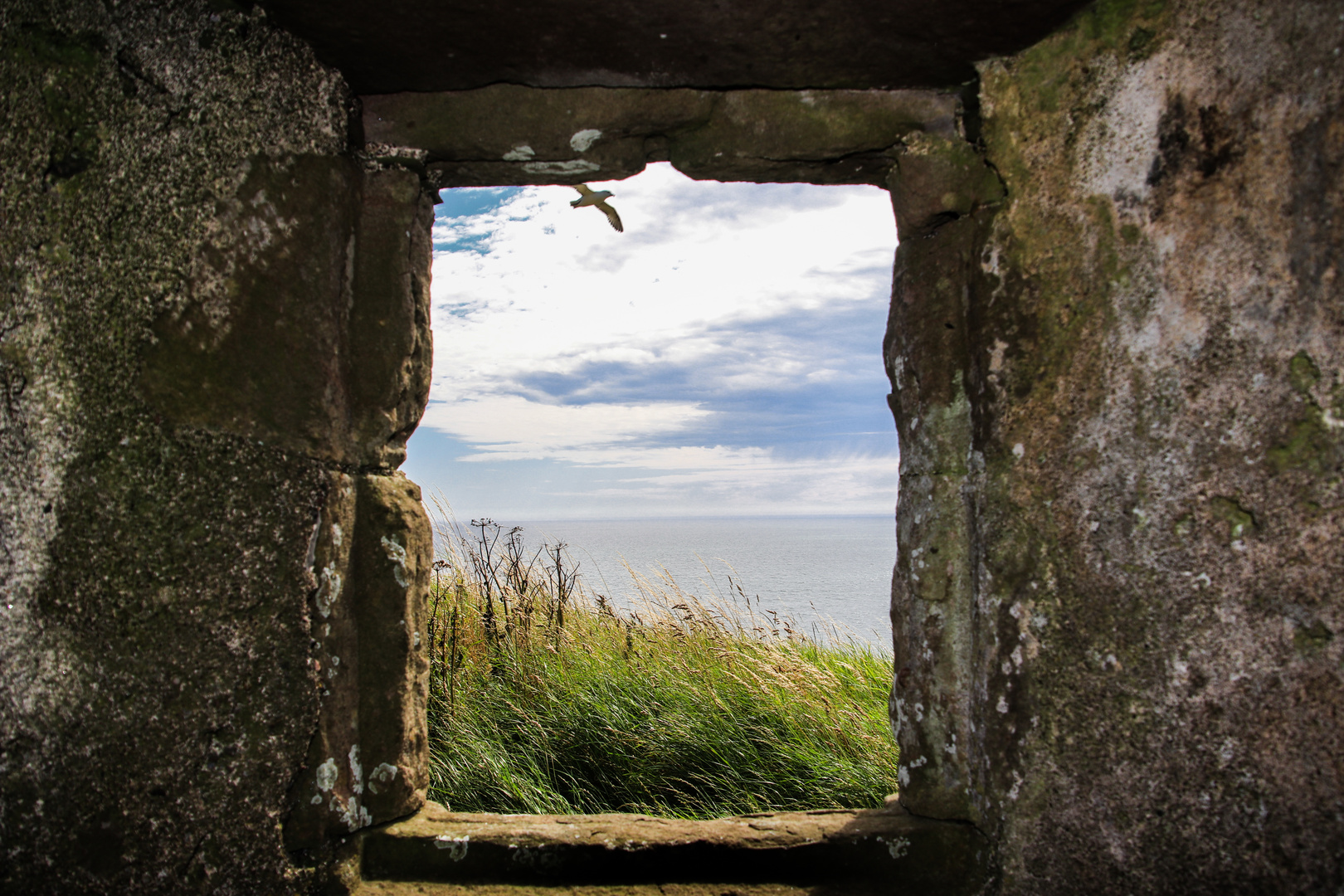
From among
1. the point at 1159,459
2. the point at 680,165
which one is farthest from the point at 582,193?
the point at 1159,459

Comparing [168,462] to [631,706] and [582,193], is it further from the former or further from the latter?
[631,706]

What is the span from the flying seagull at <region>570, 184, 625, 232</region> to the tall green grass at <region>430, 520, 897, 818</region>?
73.8 inches

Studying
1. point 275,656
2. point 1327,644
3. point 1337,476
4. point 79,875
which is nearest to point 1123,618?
point 1327,644

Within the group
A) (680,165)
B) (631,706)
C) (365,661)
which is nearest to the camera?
(365,661)

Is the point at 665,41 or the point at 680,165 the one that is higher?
the point at 665,41

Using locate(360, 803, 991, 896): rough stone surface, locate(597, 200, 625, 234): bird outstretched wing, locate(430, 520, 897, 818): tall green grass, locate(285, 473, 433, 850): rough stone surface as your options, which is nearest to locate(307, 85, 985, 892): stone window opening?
locate(360, 803, 991, 896): rough stone surface

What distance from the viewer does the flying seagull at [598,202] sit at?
1941 millimetres

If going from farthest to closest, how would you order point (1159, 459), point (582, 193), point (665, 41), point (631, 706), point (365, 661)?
point (631, 706), point (582, 193), point (365, 661), point (665, 41), point (1159, 459)

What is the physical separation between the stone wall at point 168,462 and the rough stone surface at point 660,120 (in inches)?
8.9

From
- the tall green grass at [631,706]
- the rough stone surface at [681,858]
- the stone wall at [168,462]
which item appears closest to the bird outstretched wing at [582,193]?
the stone wall at [168,462]

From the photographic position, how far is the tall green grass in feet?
8.30

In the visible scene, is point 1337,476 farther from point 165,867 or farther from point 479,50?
point 165,867

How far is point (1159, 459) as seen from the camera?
1.33m

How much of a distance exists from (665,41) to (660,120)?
21 cm
